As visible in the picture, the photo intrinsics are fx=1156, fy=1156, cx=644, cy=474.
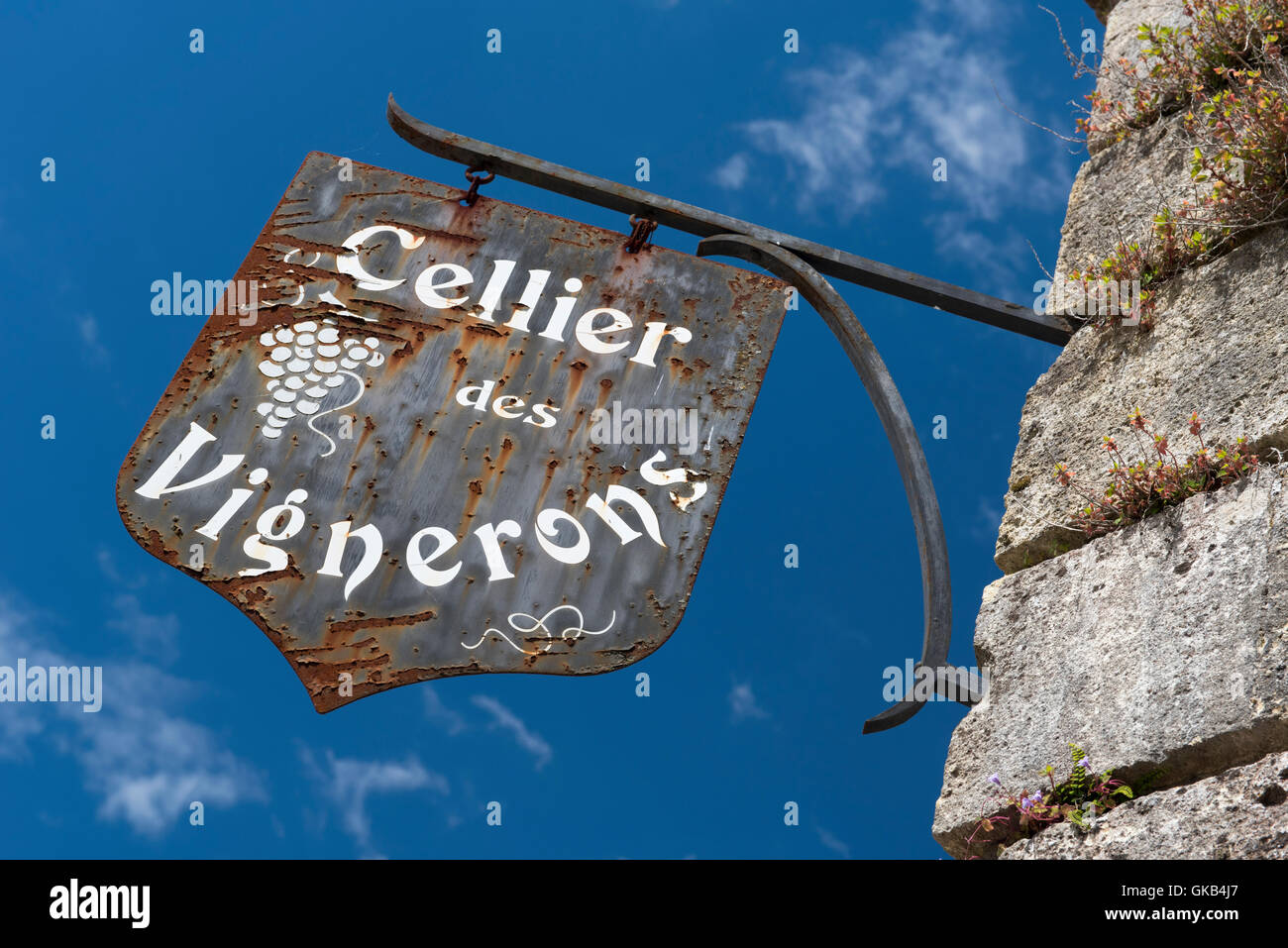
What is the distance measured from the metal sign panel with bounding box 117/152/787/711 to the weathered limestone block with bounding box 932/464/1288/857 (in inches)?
34.3

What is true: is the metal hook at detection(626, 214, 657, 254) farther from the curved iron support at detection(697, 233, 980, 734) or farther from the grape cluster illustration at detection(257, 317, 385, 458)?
the grape cluster illustration at detection(257, 317, 385, 458)

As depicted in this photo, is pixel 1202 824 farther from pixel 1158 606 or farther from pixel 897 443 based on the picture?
pixel 897 443

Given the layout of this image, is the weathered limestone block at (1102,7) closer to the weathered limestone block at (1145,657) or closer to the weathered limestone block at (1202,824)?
the weathered limestone block at (1145,657)

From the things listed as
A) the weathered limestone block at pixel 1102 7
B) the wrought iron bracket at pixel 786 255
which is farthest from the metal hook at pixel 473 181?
the weathered limestone block at pixel 1102 7

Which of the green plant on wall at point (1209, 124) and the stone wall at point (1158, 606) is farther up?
the green plant on wall at point (1209, 124)

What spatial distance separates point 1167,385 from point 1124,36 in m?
1.77

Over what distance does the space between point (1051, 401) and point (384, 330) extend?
1.86 meters

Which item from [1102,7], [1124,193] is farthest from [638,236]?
[1102,7]

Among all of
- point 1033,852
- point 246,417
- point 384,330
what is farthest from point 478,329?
point 1033,852

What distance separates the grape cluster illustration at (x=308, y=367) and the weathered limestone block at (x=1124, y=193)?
2115 millimetres

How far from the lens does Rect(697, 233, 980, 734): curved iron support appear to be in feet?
8.70

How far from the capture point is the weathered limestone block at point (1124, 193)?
343 centimetres

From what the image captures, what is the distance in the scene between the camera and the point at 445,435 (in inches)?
107
